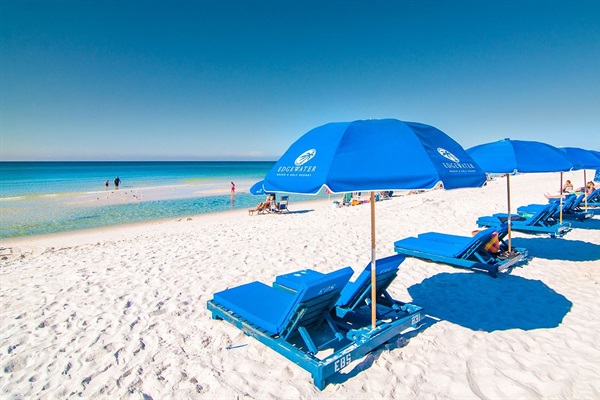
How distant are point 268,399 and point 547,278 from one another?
5251 millimetres

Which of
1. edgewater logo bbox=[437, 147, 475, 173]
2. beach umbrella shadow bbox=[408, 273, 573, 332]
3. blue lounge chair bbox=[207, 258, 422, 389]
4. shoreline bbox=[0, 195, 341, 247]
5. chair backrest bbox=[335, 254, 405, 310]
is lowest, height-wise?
shoreline bbox=[0, 195, 341, 247]

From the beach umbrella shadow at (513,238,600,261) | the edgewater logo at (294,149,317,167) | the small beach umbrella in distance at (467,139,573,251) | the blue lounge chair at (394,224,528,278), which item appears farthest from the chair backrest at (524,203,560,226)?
the edgewater logo at (294,149,317,167)

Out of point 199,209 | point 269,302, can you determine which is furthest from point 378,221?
point 199,209

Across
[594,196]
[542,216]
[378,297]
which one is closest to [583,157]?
[542,216]

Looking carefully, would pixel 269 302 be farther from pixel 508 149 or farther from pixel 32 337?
pixel 508 149

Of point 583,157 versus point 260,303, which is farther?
point 583,157

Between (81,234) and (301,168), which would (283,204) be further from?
(301,168)

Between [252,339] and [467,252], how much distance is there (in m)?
4.20

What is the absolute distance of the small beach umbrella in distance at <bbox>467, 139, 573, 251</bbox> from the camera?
202 inches

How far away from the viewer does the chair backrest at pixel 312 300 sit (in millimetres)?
3254

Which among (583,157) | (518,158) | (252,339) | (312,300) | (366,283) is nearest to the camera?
(312,300)

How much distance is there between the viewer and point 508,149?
5.50 metres

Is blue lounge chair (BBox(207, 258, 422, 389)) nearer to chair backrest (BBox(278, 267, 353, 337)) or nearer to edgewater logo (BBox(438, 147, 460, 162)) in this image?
chair backrest (BBox(278, 267, 353, 337))

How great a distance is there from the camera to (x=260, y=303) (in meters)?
4.22
